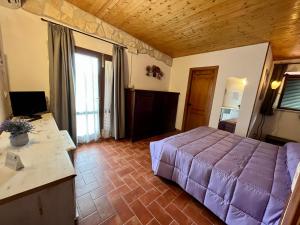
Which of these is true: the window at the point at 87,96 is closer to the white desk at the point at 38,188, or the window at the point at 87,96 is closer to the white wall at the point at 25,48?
the white wall at the point at 25,48

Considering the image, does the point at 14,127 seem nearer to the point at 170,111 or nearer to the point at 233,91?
the point at 170,111

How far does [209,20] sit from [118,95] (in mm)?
2288

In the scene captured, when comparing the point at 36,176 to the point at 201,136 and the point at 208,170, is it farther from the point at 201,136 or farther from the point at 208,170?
the point at 201,136

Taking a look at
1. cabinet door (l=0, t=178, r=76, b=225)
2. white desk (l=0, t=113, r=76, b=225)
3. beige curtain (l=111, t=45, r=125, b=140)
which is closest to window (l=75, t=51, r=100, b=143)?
beige curtain (l=111, t=45, r=125, b=140)

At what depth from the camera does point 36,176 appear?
0.78 m

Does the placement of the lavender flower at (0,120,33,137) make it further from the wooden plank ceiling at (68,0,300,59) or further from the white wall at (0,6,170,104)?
the wooden plank ceiling at (68,0,300,59)

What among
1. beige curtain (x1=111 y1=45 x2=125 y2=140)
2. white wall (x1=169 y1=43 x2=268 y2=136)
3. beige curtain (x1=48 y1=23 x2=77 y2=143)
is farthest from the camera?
beige curtain (x1=111 y1=45 x2=125 y2=140)

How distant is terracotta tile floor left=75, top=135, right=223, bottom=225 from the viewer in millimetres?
1389

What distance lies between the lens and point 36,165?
2.86 ft

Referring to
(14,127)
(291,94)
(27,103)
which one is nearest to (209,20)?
(14,127)

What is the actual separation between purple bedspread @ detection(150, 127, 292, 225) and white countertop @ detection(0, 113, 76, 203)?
1.26 meters

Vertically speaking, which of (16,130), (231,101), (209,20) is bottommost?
(16,130)

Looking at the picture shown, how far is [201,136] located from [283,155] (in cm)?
104

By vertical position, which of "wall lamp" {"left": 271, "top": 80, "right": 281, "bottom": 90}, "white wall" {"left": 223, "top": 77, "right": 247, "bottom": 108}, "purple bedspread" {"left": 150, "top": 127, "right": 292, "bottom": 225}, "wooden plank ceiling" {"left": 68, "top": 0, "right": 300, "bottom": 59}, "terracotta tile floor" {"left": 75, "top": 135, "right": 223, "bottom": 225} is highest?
"wooden plank ceiling" {"left": 68, "top": 0, "right": 300, "bottom": 59}
